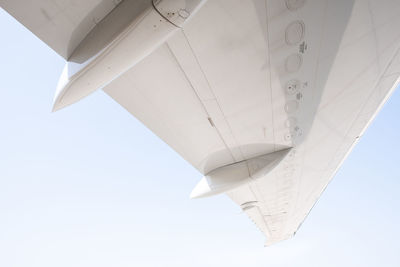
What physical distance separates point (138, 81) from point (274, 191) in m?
5.10

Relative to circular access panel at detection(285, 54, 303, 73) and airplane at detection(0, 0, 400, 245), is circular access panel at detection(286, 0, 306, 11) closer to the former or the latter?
airplane at detection(0, 0, 400, 245)

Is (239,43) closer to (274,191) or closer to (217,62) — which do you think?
(217,62)

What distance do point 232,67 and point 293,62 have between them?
0.72 metres

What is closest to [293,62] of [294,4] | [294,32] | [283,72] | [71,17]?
[283,72]

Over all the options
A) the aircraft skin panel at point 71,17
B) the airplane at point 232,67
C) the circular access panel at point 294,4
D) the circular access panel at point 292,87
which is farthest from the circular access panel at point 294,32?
the aircraft skin panel at point 71,17

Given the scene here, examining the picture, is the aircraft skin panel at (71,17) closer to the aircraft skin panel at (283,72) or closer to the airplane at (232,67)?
the airplane at (232,67)

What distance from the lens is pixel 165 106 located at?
9.68 feet

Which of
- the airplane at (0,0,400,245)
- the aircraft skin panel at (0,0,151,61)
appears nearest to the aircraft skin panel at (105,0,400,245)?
the airplane at (0,0,400,245)

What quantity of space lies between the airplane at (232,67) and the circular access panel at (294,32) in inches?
0.4

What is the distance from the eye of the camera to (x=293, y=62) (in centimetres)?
270

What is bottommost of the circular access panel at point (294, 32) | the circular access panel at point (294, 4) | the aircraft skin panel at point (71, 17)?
the aircraft skin panel at point (71, 17)

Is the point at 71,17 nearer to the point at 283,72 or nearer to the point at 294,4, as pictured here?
the point at 294,4

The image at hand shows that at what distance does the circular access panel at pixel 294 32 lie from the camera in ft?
7.47

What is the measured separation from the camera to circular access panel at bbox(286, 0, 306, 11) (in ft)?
6.83
